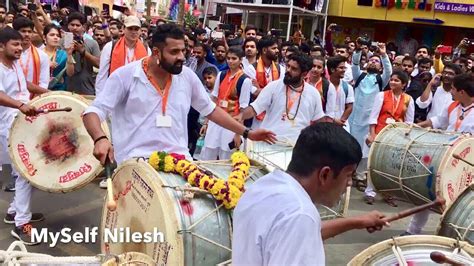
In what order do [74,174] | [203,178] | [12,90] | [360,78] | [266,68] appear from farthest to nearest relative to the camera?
[360,78] → [266,68] → [12,90] → [74,174] → [203,178]

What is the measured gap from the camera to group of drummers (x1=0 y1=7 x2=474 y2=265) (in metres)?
1.83

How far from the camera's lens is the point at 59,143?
4875mm

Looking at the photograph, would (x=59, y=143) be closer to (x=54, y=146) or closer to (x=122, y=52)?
(x=54, y=146)

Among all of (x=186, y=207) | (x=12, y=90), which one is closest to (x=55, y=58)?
(x=12, y=90)

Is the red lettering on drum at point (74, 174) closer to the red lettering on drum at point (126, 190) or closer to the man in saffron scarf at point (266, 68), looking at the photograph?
the red lettering on drum at point (126, 190)

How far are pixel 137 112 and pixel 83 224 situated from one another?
6.53ft

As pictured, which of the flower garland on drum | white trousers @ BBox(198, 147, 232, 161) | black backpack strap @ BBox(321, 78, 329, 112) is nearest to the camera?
the flower garland on drum

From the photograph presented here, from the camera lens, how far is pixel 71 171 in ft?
15.7

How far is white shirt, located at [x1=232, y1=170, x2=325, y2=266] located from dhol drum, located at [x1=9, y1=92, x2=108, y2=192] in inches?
120

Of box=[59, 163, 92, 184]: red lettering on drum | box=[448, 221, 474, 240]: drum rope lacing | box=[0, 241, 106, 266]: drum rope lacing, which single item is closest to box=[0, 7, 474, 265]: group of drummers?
box=[59, 163, 92, 184]: red lettering on drum

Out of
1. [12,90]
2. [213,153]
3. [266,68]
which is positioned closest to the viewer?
[12,90]

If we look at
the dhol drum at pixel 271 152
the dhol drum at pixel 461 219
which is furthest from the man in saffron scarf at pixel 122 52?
the dhol drum at pixel 461 219

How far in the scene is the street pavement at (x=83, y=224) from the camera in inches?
187

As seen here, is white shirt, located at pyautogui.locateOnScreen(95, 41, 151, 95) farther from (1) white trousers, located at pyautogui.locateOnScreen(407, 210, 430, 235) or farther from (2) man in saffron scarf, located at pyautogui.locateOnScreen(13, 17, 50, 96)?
(1) white trousers, located at pyautogui.locateOnScreen(407, 210, 430, 235)
